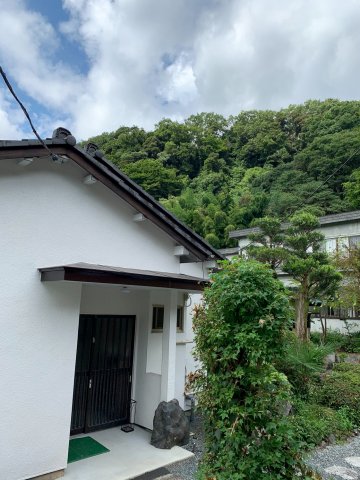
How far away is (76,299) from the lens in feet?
18.9

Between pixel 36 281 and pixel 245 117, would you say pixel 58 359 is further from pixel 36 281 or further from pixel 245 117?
pixel 245 117

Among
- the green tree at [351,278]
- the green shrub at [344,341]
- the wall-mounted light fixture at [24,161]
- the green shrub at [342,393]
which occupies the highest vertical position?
the wall-mounted light fixture at [24,161]

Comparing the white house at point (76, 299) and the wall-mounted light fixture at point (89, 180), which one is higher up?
the wall-mounted light fixture at point (89, 180)

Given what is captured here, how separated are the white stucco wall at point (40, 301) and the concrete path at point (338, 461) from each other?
4687 mm

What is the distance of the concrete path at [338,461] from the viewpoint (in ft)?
18.6

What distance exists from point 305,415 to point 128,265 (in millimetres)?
5695

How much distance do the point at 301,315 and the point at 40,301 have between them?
10987 mm

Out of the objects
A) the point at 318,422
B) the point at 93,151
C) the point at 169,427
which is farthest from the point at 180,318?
the point at 93,151

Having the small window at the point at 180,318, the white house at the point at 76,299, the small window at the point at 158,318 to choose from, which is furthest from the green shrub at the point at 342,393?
the small window at the point at 158,318

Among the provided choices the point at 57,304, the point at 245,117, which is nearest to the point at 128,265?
the point at 57,304

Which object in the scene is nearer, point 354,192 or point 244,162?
point 354,192

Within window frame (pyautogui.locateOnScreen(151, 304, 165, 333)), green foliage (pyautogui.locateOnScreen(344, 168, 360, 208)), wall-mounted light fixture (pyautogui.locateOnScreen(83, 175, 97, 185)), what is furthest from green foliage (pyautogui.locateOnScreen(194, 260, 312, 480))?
green foliage (pyautogui.locateOnScreen(344, 168, 360, 208))

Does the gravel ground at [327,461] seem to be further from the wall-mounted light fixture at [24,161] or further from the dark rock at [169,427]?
the wall-mounted light fixture at [24,161]

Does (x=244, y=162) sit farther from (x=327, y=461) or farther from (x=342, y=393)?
(x=327, y=461)
